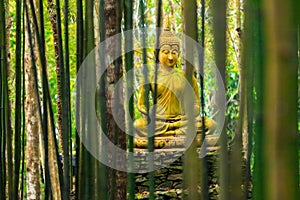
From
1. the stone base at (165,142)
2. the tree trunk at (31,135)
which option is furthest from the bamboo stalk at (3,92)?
the tree trunk at (31,135)

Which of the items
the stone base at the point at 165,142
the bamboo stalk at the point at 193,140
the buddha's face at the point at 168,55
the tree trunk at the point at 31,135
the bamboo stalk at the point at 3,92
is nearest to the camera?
the bamboo stalk at the point at 193,140

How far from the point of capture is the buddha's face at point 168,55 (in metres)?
3.43

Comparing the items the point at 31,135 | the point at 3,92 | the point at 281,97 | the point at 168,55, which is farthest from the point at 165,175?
the point at 281,97

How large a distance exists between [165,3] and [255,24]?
6.24 meters

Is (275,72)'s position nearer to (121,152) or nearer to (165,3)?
(121,152)

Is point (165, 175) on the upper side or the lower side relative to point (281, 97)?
lower

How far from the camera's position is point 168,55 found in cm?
343

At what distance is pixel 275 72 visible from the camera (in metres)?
0.44

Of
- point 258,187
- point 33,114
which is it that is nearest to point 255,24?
point 258,187

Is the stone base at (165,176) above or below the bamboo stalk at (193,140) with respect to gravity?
below

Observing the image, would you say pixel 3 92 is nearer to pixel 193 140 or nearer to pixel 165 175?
pixel 193 140

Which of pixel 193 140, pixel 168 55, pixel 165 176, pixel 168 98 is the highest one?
→ pixel 168 55

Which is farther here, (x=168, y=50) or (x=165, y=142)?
(x=168, y=50)

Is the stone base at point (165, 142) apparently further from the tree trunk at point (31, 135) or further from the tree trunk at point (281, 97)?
the tree trunk at point (281, 97)
